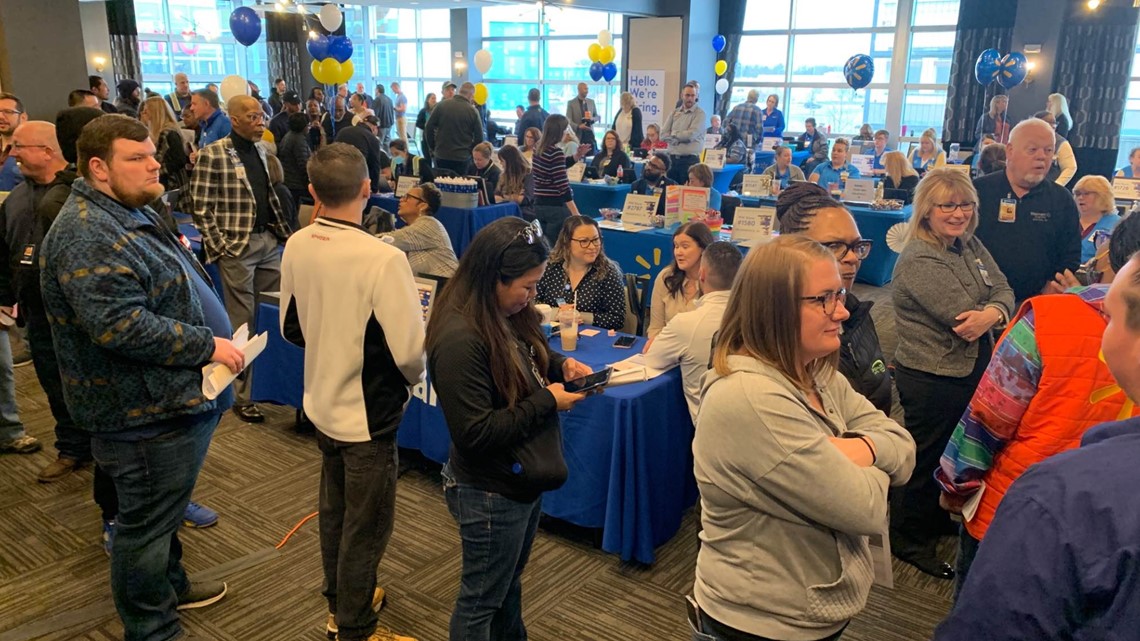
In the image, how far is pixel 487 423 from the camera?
1.62 meters

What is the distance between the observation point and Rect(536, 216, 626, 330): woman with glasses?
3453 mm

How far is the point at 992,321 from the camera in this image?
242cm

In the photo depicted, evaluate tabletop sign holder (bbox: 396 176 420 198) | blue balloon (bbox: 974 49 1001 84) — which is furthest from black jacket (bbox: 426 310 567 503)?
blue balloon (bbox: 974 49 1001 84)

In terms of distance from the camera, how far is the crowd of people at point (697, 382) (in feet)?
3.85

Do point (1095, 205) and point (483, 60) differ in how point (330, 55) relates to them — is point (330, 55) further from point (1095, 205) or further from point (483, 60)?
point (1095, 205)

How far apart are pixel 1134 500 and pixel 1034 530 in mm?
88

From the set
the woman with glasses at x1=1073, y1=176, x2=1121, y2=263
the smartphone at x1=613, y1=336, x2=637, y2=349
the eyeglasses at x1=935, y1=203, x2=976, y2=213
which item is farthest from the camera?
the woman with glasses at x1=1073, y1=176, x2=1121, y2=263

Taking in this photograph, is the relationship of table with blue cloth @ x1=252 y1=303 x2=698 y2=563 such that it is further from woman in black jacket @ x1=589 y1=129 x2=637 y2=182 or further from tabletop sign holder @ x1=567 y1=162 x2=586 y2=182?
woman in black jacket @ x1=589 y1=129 x2=637 y2=182

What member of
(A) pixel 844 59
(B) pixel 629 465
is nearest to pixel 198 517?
(B) pixel 629 465

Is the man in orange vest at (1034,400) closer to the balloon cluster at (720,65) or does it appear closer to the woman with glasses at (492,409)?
the woman with glasses at (492,409)

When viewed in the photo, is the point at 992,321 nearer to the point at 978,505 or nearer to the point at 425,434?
the point at 978,505

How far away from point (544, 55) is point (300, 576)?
14.9 m

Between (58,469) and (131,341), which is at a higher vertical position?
(131,341)

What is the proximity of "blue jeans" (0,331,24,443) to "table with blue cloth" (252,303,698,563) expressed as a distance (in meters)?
2.56
